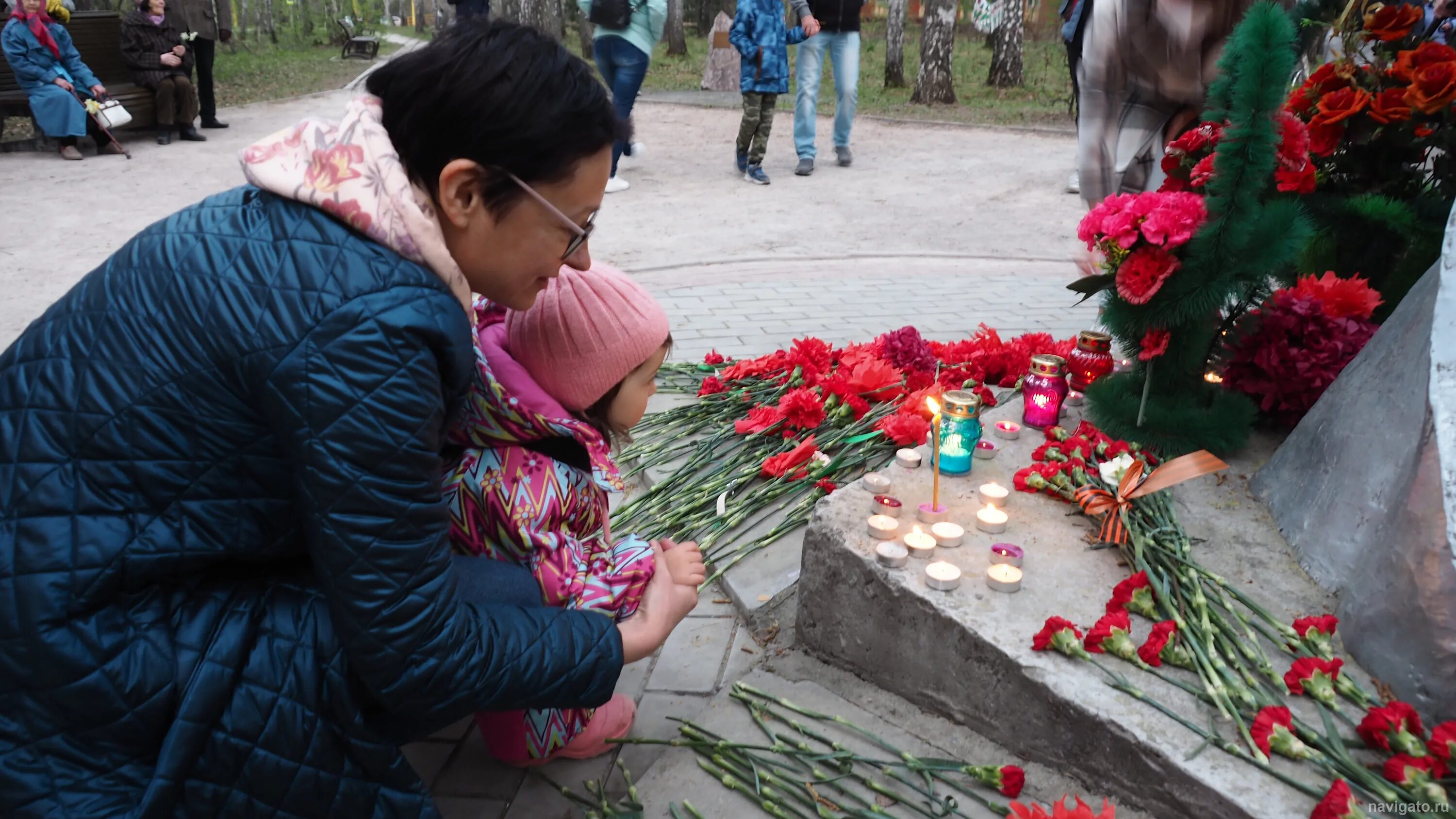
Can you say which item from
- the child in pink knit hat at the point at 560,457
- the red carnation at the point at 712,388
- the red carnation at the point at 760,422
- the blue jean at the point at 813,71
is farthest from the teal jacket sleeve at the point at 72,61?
the child in pink knit hat at the point at 560,457

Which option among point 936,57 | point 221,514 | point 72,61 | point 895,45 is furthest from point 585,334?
point 895,45

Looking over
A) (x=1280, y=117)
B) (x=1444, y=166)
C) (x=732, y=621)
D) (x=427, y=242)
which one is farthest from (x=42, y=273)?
(x=1444, y=166)

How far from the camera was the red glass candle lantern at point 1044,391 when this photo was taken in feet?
9.21

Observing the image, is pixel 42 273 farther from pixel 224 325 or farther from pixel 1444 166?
pixel 1444 166

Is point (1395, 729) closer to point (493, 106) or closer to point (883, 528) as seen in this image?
point (883, 528)

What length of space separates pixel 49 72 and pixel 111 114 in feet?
1.93

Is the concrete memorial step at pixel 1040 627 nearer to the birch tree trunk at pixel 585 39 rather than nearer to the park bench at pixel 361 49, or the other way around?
the birch tree trunk at pixel 585 39

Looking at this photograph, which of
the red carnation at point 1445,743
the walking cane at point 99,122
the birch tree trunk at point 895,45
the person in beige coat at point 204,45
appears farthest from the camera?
the birch tree trunk at point 895,45

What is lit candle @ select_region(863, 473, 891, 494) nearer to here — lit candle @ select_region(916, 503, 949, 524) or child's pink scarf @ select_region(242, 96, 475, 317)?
lit candle @ select_region(916, 503, 949, 524)

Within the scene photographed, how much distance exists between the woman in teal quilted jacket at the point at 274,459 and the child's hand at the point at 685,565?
532mm

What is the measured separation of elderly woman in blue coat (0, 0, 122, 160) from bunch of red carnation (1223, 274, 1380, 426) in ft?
32.8

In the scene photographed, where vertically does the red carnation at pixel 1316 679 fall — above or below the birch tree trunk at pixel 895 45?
below

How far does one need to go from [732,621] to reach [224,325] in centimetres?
158

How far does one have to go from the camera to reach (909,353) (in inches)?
141
